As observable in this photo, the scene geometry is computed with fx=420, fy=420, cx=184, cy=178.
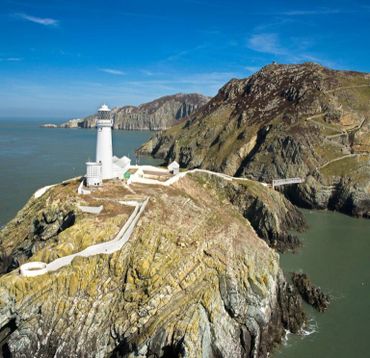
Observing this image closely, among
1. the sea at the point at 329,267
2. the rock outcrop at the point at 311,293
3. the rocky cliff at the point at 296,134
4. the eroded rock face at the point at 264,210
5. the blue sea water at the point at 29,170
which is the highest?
the rocky cliff at the point at 296,134

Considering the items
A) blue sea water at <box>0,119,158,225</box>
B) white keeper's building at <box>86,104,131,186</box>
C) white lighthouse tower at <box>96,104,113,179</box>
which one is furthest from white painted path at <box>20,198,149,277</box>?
blue sea water at <box>0,119,158,225</box>

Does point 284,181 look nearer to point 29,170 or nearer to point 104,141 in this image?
point 104,141

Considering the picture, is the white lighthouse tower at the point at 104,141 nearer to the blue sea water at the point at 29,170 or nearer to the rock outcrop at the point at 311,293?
the blue sea water at the point at 29,170

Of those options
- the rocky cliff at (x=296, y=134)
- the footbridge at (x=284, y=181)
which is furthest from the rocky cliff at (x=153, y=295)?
the rocky cliff at (x=296, y=134)

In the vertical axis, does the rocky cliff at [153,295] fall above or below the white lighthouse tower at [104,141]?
below

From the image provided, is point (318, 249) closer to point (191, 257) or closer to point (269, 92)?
point (191, 257)

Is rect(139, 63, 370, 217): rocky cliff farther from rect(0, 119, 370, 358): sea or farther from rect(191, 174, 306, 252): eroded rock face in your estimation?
rect(191, 174, 306, 252): eroded rock face
